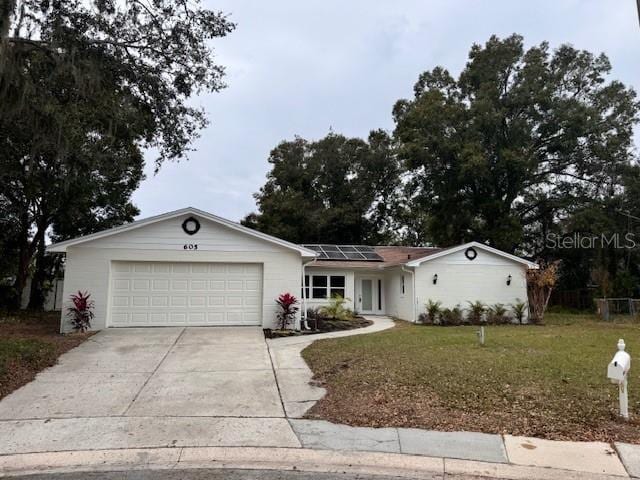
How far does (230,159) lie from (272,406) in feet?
63.9

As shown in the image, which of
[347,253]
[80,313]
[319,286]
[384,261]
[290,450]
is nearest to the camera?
[290,450]

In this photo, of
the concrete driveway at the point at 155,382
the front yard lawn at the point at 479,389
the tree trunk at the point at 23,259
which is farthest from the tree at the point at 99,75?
the tree trunk at the point at 23,259

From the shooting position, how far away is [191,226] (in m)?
14.4

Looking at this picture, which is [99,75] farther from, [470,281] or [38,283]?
[38,283]

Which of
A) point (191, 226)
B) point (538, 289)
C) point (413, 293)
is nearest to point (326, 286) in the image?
point (413, 293)

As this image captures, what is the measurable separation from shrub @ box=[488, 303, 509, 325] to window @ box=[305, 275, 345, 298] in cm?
603

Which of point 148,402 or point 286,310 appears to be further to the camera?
point 286,310

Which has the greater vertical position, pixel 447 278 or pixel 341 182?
pixel 341 182

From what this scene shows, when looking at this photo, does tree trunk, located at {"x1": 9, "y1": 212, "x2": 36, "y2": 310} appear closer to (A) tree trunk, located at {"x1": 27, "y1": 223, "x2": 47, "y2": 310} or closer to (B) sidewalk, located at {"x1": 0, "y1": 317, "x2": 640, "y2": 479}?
(A) tree trunk, located at {"x1": 27, "y1": 223, "x2": 47, "y2": 310}

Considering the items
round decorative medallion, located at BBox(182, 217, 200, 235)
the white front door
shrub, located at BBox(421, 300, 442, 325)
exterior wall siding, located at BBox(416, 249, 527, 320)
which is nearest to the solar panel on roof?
the white front door

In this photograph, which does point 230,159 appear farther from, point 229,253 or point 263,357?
point 263,357

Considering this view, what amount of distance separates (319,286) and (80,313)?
972 centimetres

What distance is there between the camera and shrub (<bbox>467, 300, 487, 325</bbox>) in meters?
18.0

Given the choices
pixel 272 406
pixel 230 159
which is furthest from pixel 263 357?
pixel 230 159
